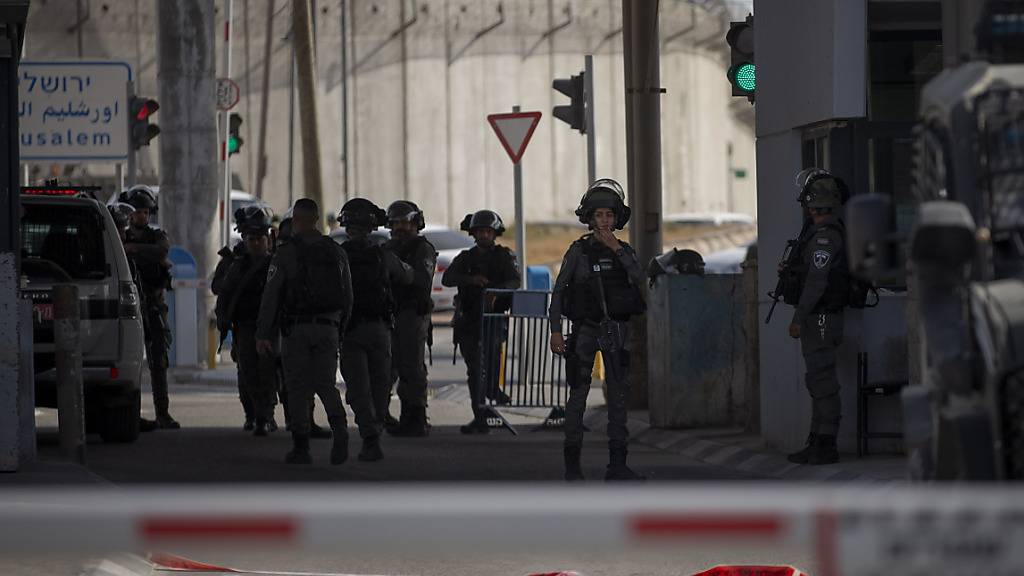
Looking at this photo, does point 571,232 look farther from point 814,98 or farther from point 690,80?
point 814,98

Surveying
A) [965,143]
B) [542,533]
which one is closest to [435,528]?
[542,533]

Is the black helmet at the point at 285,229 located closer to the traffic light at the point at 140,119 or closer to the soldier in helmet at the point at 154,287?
the soldier in helmet at the point at 154,287

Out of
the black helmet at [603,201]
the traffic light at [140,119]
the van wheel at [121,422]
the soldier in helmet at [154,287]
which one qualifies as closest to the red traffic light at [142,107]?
the traffic light at [140,119]

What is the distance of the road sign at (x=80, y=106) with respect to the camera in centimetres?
2216

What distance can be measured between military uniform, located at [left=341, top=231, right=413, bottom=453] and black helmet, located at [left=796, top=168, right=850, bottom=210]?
3482 mm

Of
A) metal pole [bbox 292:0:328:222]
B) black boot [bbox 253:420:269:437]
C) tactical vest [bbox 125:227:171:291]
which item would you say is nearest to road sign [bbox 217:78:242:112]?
metal pole [bbox 292:0:328:222]

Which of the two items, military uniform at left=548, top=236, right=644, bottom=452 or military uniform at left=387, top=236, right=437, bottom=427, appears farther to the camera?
military uniform at left=387, top=236, right=437, bottom=427

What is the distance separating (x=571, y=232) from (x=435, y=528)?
68.0 m

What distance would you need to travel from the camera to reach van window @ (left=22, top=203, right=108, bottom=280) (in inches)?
551

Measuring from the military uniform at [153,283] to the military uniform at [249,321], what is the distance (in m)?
0.64

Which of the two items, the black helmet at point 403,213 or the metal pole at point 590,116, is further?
the metal pole at point 590,116

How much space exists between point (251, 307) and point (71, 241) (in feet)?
5.33

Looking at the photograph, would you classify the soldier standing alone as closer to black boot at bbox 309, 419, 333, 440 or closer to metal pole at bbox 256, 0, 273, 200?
black boot at bbox 309, 419, 333, 440

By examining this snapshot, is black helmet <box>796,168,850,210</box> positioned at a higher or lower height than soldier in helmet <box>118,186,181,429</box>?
higher
